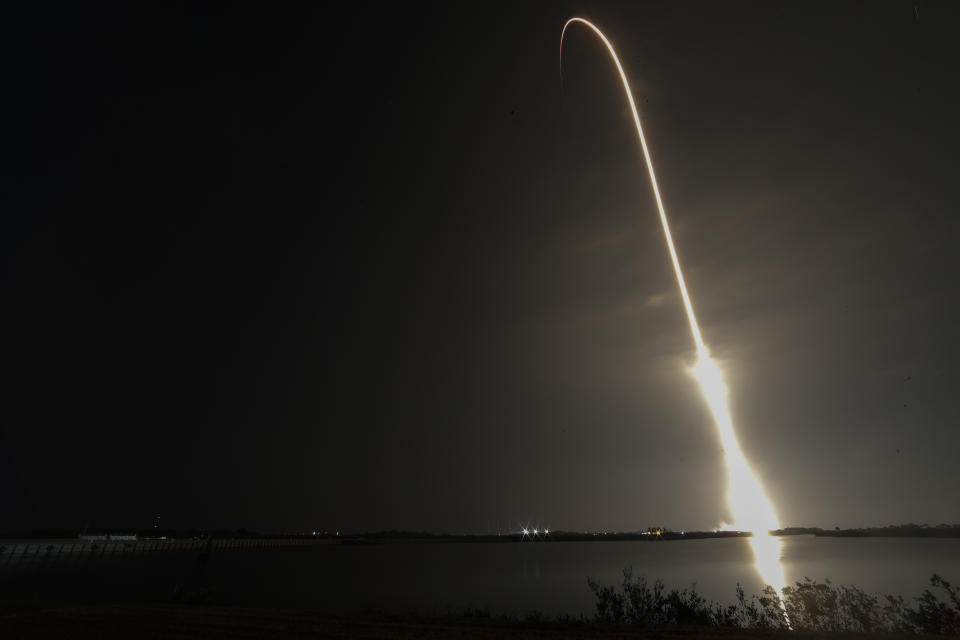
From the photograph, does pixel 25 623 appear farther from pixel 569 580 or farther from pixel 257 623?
pixel 569 580

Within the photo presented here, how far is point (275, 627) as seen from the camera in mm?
17266

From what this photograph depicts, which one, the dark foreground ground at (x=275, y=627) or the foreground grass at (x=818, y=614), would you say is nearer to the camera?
the dark foreground ground at (x=275, y=627)

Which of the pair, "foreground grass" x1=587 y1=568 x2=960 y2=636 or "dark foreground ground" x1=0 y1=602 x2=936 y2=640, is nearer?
"dark foreground ground" x1=0 y1=602 x2=936 y2=640

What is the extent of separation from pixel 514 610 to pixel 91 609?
71.4ft

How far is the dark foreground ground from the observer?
50.5ft

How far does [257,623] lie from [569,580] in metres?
45.3

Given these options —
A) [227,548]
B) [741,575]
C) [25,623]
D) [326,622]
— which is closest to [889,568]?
[741,575]

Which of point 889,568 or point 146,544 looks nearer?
point 889,568

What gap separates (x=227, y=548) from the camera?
164 metres

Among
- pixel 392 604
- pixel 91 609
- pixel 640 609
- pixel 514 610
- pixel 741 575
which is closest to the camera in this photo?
pixel 91 609

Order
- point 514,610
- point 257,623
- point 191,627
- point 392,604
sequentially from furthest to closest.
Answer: point 392,604, point 514,610, point 257,623, point 191,627

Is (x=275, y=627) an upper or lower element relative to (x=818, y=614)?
lower

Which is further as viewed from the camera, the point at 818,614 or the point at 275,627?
the point at 818,614

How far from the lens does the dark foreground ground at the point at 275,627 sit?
15391 millimetres
